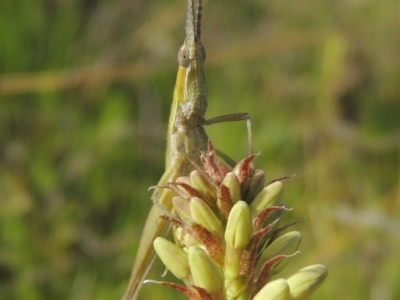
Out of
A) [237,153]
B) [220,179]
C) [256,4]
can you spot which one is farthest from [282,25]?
[220,179]

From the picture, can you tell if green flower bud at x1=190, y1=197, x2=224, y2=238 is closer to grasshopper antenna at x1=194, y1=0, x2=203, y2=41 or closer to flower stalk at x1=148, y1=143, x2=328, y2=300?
flower stalk at x1=148, y1=143, x2=328, y2=300

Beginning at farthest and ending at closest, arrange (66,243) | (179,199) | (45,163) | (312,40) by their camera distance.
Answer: (312,40), (45,163), (66,243), (179,199)

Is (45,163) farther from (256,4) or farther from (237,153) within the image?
(256,4)

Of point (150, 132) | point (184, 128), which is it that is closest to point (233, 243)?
point (184, 128)

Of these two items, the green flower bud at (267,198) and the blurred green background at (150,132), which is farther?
the blurred green background at (150,132)

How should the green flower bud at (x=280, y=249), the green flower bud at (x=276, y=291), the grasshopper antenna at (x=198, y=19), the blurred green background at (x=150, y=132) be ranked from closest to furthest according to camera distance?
the green flower bud at (x=276, y=291) < the green flower bud at (x=280, y=249) < the grasshopper antenna at (x=198, y=19) < the blurred green background at (x=150, y=132)

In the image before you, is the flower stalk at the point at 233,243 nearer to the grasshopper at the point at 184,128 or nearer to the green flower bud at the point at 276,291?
the green flower bud at the point at 276,291

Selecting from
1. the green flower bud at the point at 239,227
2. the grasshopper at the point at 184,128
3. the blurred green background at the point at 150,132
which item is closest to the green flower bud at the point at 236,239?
the green flower bud at the point at 239,227

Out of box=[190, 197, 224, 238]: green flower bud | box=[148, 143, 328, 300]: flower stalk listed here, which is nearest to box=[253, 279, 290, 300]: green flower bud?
box=[148, 143, 328, 300]: flower stalk
